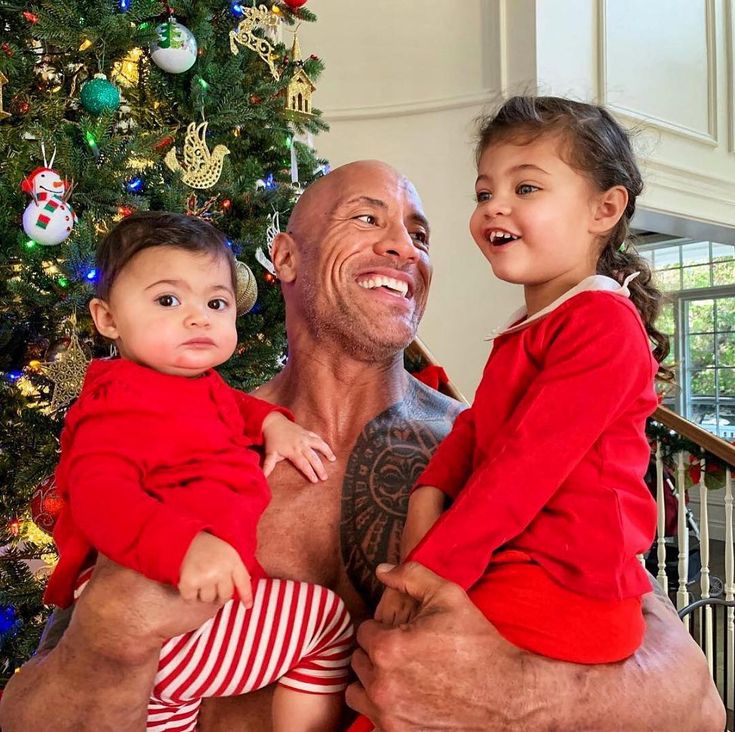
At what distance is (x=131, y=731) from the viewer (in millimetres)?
926

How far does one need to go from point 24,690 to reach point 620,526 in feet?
2.75

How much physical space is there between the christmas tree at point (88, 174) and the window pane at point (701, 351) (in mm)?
5928

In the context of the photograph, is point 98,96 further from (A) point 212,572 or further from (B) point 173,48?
(A) point 212,572

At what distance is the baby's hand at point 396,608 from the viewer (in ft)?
3.16

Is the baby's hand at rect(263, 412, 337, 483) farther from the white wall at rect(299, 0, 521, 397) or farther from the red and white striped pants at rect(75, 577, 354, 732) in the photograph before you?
the white wall at rect(299, 0, 521, 397)

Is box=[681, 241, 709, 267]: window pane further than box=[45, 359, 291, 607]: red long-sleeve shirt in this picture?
Yes

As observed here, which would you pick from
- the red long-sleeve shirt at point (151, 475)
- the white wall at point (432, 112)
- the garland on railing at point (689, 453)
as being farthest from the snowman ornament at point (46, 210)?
the white wall at point (432, 112)

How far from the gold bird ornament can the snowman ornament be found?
469 millimetres

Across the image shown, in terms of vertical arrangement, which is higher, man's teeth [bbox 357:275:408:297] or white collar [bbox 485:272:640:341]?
man's teeth [bbox 357:275:408:297]

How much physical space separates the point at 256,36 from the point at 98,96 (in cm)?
76

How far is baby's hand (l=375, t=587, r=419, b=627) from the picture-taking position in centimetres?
96

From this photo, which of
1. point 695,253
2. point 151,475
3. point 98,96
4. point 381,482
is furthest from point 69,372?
point 695,253

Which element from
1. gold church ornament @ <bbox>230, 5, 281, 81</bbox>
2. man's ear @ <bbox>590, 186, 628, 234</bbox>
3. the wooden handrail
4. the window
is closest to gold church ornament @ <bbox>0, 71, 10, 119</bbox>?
gold church ornament @ <bbox>230, 5, 281, 81</bbox>

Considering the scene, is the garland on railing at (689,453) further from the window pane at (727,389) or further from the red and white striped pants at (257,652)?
the window pane at (727,389)
